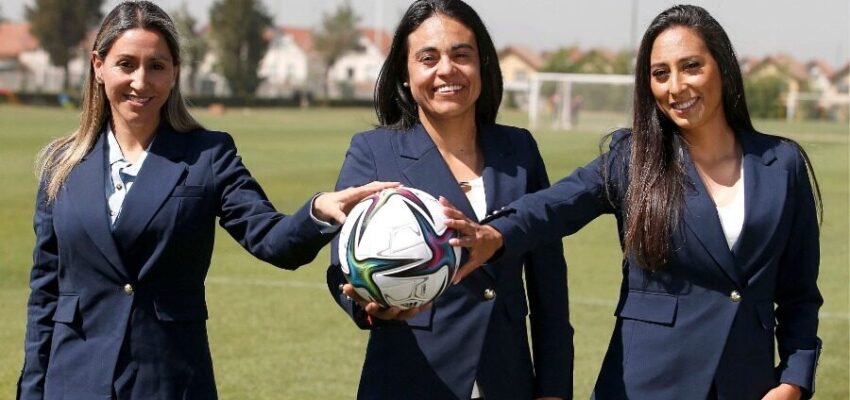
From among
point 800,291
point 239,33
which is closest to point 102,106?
point 800,291

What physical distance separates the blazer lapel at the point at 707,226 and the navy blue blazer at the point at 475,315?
425mm

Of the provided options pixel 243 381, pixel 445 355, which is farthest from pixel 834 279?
pixel 445 355

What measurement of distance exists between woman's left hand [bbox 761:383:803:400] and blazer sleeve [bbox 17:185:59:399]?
2.21 meters

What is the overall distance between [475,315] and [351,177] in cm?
57

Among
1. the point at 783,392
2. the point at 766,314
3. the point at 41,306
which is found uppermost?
the point at 766,314

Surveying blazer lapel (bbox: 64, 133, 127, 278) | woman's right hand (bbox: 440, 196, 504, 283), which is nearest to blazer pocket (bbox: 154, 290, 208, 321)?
blazer lapel (bbox: 64, 133, 127, 278)

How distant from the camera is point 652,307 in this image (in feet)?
12.9

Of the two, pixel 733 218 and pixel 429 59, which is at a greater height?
pixel 429 59

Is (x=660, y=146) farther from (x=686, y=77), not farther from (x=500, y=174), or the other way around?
(x=500, y=174)

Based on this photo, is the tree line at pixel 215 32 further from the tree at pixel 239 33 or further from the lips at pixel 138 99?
the lips at pixel 138 99

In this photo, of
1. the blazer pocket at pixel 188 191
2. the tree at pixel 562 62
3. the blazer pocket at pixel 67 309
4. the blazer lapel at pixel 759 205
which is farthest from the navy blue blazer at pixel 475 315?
the tree at pixel 562 62

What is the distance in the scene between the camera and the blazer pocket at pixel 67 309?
160 inches

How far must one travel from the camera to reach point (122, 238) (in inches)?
160

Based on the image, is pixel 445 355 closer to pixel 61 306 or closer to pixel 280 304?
pixel 61 306
